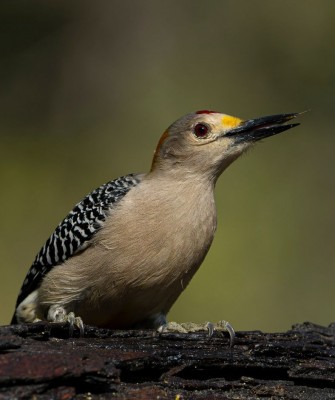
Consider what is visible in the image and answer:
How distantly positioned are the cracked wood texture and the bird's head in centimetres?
143

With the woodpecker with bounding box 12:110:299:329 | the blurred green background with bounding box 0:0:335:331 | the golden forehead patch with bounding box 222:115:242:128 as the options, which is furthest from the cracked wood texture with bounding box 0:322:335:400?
the blurred green background with bounding box 0:0:335:331

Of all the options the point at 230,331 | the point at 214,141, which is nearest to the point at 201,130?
the point at 214,141

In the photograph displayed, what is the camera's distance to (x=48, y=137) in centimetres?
1237

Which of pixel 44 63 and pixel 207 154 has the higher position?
pixel 44 63

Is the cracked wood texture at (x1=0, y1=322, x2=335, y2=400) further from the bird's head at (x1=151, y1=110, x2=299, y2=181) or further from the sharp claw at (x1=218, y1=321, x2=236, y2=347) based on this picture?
the bird's head at (x1=151, y1=110, x2=299, y2=181)

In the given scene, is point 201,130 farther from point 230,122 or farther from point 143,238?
point 143,238

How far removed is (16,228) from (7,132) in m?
1.99

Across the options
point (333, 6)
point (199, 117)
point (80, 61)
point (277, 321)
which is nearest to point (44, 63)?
point (80, 61)

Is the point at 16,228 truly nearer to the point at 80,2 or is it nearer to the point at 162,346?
the point at 80,2

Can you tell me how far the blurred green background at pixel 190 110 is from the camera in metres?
10.5

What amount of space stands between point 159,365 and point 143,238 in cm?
123

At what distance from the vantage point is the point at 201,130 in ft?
21.3

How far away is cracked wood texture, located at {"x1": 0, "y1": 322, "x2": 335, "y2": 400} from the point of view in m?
4.27

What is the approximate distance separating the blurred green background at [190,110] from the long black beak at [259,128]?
12.9 ft
